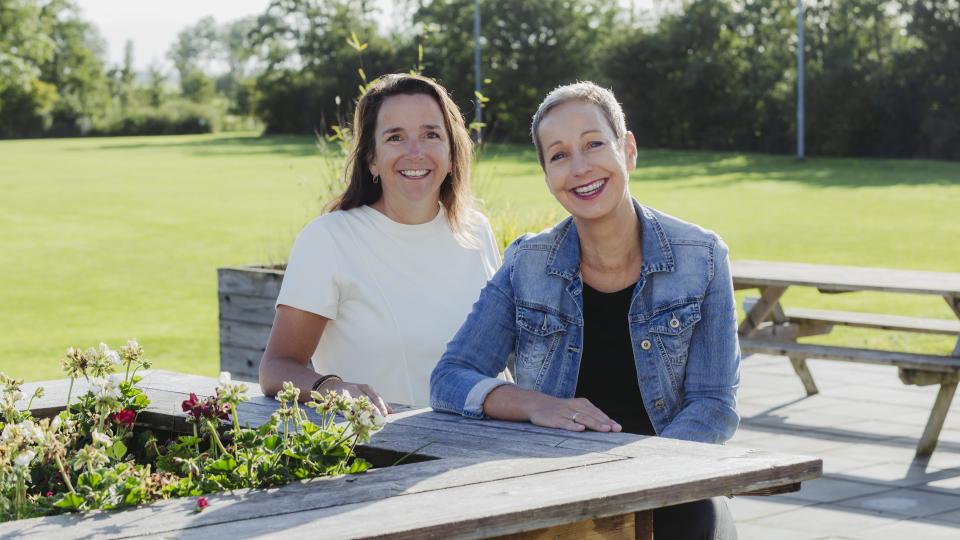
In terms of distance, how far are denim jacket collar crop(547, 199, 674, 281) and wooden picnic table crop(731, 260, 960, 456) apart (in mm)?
3177

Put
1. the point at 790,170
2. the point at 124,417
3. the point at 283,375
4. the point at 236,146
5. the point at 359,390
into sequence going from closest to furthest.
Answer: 1. the point at 124,417
2. the point at 359,390
3. the point at 283,375
4. the point at 790,170
5. the point at 236,146

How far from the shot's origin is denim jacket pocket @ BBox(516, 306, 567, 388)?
3.15 meters

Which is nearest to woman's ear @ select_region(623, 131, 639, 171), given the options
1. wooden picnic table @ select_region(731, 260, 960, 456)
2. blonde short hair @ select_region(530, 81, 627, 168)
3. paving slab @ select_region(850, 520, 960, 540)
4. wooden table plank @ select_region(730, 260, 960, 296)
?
blonde short hair @ select_region(530, 81, 627, 168)

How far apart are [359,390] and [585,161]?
75 centimetres

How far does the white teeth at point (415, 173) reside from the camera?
383 centimetres

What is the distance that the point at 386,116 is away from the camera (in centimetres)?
388

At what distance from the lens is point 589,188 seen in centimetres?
311

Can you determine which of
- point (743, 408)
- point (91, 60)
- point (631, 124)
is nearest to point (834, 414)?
point (743, 408)

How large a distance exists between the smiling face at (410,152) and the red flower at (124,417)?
138 cm

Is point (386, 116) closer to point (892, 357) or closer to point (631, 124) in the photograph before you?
point (892, 357)

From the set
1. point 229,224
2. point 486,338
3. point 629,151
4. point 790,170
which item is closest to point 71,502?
point 486,338

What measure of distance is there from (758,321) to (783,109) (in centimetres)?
3581

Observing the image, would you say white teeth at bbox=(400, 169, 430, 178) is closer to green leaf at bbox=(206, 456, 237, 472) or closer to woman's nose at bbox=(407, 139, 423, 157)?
woman's nose at bbox=(407, 139, 423, 157)

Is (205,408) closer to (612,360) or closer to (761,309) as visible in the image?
(612,360)
